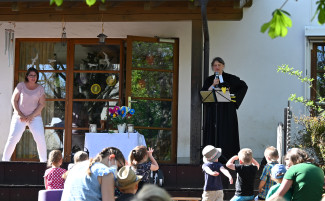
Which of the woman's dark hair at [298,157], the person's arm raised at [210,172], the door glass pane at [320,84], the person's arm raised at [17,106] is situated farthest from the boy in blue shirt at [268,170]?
the door glass pane at [320,84]

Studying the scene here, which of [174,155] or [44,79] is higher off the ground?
[44,79]

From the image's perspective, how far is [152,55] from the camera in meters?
11.1

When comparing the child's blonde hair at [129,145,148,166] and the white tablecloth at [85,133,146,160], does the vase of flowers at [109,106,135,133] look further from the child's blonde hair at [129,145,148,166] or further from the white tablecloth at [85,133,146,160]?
the child's blonde hair at [129,145,148,166]

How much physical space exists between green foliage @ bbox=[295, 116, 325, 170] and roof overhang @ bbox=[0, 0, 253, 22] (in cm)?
214

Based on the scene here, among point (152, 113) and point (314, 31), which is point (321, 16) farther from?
point (152, 113)

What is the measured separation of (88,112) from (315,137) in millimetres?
4139

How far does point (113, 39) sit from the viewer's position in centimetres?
1139

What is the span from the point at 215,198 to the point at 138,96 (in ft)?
12.6

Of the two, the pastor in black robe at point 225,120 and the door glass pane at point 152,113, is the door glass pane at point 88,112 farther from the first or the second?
the pastor in black robe at point 225,120

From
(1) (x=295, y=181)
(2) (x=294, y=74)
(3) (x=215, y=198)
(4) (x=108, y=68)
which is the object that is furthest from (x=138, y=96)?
(1) (x=295, y=181)

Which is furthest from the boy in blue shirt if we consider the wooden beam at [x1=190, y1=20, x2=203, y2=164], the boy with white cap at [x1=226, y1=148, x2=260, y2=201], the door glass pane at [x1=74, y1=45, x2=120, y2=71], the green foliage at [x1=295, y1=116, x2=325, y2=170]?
the door glass pane at [x1=74, y1=45, x2=120, y2=71]

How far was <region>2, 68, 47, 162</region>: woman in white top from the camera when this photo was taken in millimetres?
9617

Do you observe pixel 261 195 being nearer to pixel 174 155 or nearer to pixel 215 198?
pixel 215 198

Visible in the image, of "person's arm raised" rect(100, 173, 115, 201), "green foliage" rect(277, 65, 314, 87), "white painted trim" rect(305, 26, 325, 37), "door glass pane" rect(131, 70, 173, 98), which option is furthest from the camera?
"door glass pane" rect(131, 70, 173, 98)
